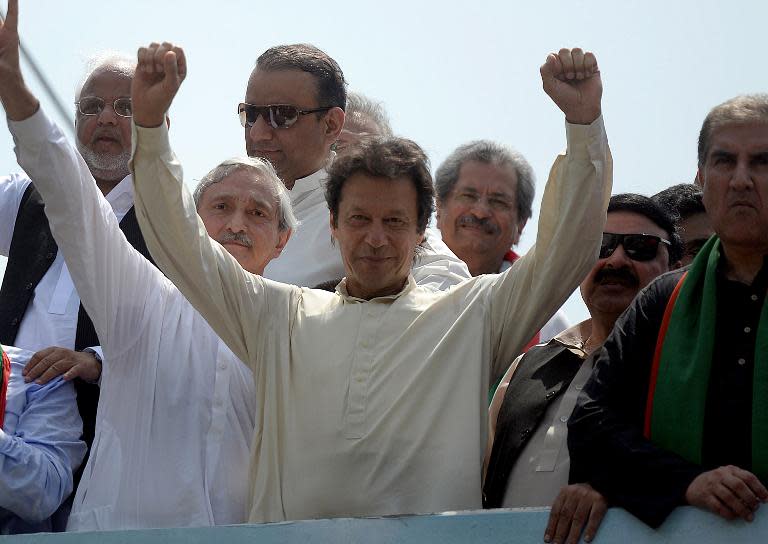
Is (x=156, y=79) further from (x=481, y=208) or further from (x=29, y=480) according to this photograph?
(x=481, y=208)

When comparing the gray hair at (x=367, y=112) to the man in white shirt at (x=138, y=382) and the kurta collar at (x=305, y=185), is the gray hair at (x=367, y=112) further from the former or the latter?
the man in white shirt at (x=138, y=382)

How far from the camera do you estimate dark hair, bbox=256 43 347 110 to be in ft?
19.2

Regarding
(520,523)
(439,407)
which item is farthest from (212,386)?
(520,523)

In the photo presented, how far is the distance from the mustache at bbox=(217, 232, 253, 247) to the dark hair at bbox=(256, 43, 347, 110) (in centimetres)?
120

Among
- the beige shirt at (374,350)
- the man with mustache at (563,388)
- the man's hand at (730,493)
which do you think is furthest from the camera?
the beige shirt at (374,350)

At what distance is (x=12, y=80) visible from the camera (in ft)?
14.2

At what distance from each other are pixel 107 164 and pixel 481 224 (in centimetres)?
153

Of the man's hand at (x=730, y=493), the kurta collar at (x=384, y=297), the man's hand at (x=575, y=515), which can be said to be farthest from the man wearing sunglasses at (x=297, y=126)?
the man's hand at (x=730, y=493)

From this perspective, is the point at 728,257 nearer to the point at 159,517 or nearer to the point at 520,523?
the point at 520,523

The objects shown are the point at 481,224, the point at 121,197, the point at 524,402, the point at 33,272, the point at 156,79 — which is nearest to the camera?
the point at 156,79

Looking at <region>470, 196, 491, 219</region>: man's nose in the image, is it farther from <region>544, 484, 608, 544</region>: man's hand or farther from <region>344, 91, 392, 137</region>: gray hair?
<region>544, 484, 608, 544</region>: man's hand

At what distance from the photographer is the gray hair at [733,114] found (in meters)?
4.06

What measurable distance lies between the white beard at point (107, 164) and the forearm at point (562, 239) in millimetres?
1786

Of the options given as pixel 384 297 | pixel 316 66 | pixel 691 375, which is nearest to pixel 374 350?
pixel 384 297
